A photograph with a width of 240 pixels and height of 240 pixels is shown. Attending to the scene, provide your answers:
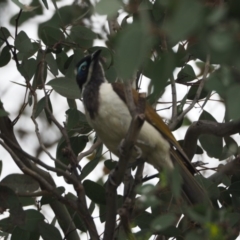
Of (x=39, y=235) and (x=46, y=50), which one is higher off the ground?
(x=46, y=50)

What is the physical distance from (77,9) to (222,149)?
123 cm

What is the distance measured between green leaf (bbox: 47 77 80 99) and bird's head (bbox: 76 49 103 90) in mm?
119

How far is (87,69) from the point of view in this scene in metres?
3.62

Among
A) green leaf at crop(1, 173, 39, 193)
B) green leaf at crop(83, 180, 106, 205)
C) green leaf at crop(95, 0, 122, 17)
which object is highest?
green leaf at crop(1, 173, 39, 193)

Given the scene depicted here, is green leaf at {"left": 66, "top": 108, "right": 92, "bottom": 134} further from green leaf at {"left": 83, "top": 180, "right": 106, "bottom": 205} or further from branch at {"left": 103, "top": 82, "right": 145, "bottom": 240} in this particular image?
branch at {"left": 103, "top": 82, "right": 145, "bottom": 240}

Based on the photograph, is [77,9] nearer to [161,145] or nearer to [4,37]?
[4,37]

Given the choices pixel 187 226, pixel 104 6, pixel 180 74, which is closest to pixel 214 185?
pixel 187 226

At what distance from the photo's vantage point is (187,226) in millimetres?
3078

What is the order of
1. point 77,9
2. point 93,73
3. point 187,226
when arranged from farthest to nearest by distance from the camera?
point 77,9
point 93,73
point 187,226

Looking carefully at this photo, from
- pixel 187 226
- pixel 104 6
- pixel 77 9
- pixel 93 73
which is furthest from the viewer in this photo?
pixel 77 9

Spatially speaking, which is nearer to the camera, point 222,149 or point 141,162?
point 141,162

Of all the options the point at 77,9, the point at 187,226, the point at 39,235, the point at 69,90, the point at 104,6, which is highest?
the point at 77,9

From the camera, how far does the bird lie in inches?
127

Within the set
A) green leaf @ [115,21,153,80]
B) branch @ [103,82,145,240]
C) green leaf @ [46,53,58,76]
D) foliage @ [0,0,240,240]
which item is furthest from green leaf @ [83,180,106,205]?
green leaf @ [115,21,153,80]
